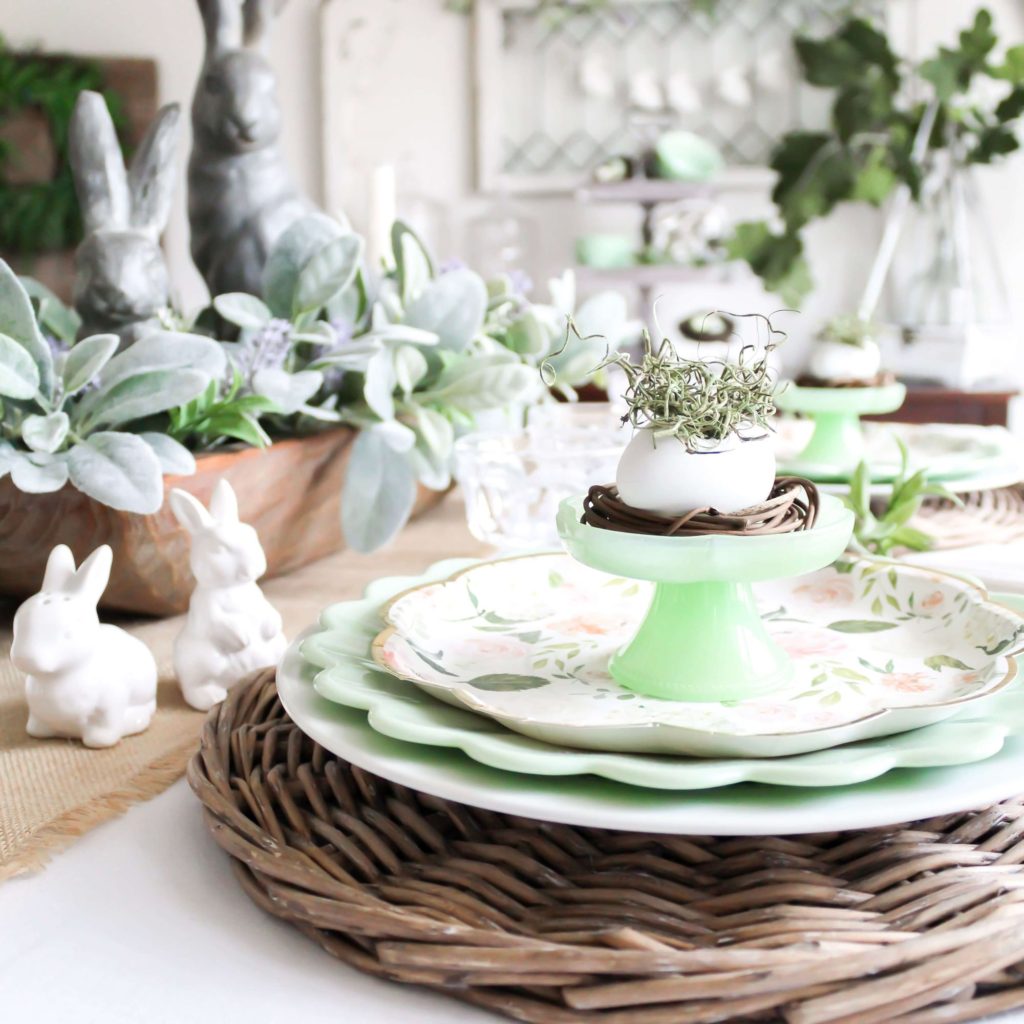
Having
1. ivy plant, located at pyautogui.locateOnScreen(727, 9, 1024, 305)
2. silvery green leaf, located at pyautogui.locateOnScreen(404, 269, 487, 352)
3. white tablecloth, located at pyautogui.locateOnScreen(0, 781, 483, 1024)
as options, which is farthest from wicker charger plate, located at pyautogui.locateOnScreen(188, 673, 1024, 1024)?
ivy plant, located at pyautogui.locateOnScreen(727, 9, 1024, 305)

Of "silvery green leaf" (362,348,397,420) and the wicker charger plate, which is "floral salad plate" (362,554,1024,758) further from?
"silvery green leaf" (362,348,397,420)

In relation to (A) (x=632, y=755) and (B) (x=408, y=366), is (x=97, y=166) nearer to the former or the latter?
(B) (x=408, y=366)

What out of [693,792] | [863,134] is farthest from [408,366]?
[863,134]

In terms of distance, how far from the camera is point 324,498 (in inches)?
32.9

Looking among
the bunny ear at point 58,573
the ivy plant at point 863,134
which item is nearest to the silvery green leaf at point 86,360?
the bunny ear at point 58,573

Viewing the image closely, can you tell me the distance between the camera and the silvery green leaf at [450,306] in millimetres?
816

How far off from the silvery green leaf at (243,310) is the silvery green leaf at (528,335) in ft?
0.82

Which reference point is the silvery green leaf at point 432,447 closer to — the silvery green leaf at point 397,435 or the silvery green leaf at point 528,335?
the silvery green leaf at point 397,435

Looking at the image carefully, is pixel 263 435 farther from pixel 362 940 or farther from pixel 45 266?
pixel 45 266

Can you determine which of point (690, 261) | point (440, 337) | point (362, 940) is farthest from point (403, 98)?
point (362, 940)

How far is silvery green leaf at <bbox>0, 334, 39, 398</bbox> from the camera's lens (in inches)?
24.0

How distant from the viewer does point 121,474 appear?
1.96 feet

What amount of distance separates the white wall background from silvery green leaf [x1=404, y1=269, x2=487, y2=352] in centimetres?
184

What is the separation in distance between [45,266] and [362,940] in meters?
2.81
